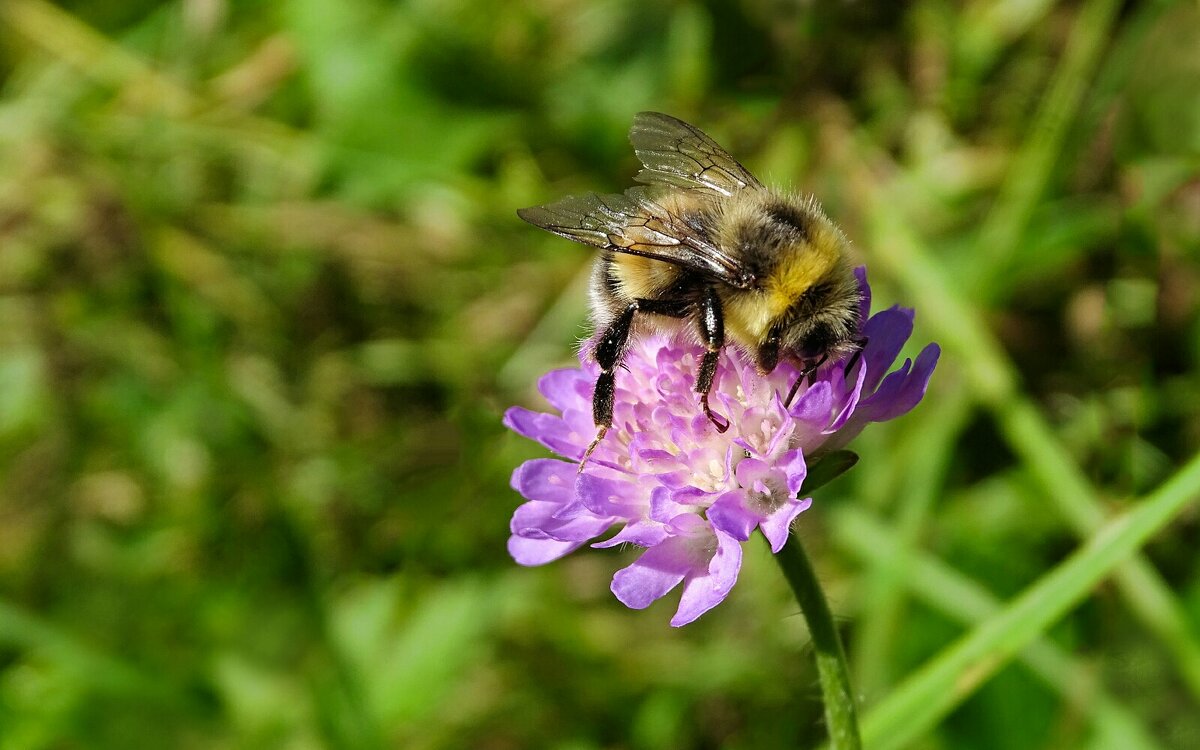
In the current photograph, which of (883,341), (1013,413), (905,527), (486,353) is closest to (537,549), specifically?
(883,341)

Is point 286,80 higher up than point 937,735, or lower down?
higher up

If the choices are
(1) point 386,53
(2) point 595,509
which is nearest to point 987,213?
(1) point 386,53

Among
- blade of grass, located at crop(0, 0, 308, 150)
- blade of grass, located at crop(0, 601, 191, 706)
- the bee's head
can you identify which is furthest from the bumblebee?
blade of grass, located at crop(0, 0, 308, 150)

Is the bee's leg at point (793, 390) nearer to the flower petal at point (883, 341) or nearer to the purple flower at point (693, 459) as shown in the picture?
the purple flower at point (693, 459)

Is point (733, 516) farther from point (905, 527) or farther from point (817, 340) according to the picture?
point (905, 527)

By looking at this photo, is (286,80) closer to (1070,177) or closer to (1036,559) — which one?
(1070,177)
